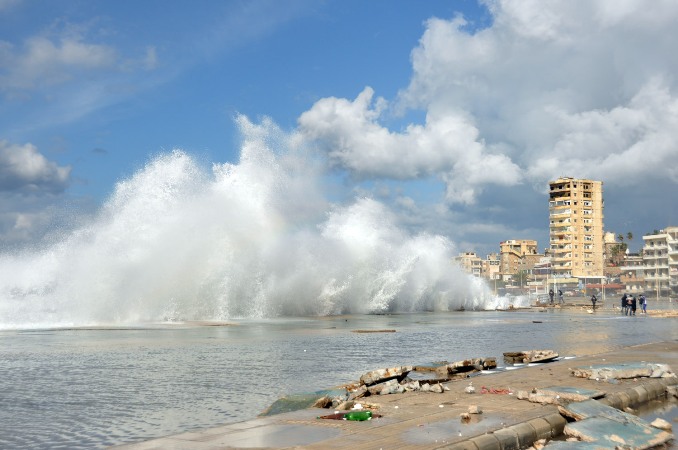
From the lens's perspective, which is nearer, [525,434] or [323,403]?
[525,434]

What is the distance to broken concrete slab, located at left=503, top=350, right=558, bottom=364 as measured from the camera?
1506 cm

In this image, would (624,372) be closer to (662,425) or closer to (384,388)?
(662,425)

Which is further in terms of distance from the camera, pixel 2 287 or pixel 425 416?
pixel 2 287

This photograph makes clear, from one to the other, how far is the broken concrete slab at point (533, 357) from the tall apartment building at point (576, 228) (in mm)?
147408

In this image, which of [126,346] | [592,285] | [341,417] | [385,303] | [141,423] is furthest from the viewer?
[592,285]

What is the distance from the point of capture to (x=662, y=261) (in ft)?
458

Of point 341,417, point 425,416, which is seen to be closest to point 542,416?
point 425,416

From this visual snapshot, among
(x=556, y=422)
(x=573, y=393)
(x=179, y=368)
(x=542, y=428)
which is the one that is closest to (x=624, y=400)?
(x=573, y=393)

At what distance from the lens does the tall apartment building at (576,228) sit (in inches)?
6250

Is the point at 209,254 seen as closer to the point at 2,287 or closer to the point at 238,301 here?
the point at 238,301

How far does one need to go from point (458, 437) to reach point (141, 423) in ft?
13.7

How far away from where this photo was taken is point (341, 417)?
7.74 metres

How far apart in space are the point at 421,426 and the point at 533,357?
868cm

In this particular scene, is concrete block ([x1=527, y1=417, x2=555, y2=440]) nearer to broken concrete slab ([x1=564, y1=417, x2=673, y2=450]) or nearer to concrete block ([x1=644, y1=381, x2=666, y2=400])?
broken concrete slab ([x1=564, y1=417, x2=673, y2=450])
